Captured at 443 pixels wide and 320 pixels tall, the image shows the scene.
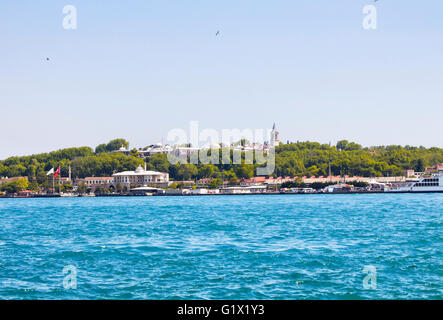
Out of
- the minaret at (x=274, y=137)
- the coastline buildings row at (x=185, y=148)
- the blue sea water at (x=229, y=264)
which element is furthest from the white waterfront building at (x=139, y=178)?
the blue sea water at (x=229, y=264)

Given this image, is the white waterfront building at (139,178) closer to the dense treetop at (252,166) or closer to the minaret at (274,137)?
the dense treetop at (252,166)

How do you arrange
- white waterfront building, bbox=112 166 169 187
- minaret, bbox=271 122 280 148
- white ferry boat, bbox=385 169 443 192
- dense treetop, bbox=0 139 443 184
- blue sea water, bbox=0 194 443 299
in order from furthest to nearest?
minaret, bbox=271 122 280 148 → white waterfront building, bbox=112 166 169 187 → dense treetop, bbox=0 139 443 184 → white ferry boat, bbox=385 169 443 192 → blue sea water, bbox=0 194 443 299

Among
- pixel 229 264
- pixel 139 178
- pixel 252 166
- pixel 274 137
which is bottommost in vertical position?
pixel 229 264

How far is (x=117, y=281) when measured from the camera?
37.5ft

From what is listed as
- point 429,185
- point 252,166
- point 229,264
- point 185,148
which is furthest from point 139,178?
point 229,264

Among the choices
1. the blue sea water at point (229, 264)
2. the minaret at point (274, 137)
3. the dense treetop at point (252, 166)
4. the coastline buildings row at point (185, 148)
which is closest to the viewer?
the blue sea water at point (229, 264)

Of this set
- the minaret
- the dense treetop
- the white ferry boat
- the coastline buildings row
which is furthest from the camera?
the minaret

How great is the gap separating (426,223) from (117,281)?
56.3ft

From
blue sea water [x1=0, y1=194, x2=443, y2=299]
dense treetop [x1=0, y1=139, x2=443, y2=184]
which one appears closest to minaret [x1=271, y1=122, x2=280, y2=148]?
dense treetop [x1=0, y1=139, x2=443, y2=184]

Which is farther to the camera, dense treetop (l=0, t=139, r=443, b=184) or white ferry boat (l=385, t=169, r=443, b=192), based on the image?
dense treetop (l=0, t=139, r=443, b=184)

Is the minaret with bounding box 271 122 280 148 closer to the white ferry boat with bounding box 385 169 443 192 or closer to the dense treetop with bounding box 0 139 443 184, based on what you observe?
the dense treetop with bounding box 0 139 443 184

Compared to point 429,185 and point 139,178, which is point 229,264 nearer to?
point 429,185
